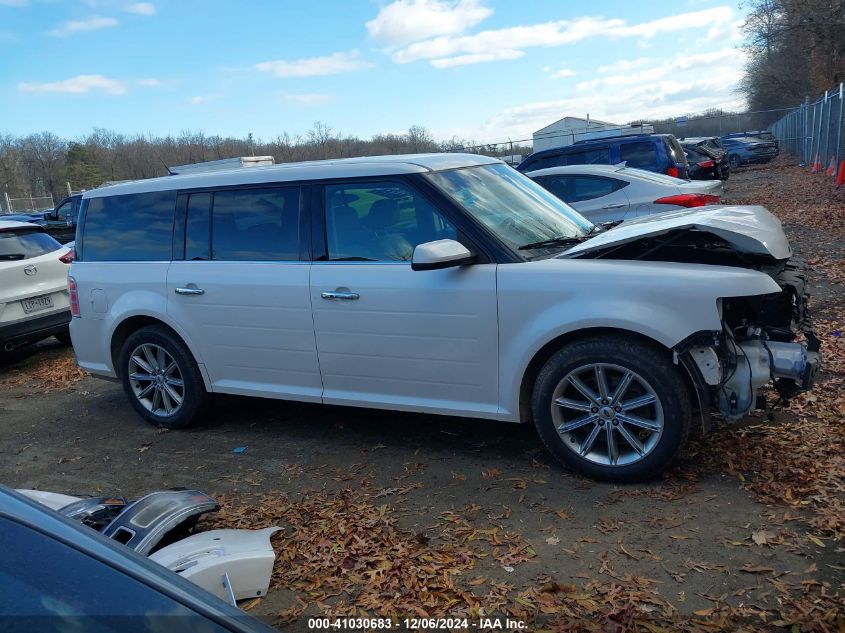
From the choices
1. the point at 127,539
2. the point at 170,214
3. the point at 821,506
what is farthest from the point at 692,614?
the point at 170,214

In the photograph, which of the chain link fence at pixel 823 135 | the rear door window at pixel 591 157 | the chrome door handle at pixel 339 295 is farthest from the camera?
the chain link fence at pixel 823 135

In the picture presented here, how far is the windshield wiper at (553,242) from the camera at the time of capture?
4322mm

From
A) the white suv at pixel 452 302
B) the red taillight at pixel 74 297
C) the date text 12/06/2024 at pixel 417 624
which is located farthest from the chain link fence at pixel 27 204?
the date text 12/06/2024 at pixel 417 624

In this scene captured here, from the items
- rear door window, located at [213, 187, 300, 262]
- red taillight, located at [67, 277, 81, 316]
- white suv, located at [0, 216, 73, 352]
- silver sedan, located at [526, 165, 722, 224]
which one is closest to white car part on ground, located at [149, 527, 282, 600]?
rear door window, located at [213, 187, 300, 262]

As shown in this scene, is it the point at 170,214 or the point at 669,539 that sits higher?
the point at 170,214

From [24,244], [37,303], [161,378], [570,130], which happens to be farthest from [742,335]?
[570,130]

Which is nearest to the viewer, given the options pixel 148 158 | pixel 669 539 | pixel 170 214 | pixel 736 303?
pixel 669 539

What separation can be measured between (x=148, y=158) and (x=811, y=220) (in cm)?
3985

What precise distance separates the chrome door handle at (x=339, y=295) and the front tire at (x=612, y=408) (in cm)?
128

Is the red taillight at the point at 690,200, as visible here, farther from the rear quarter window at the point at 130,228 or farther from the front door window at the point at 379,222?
the rear quarter window at the point at 130,228

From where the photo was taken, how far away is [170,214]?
5.45 metres

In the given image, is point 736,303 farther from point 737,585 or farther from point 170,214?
point 170,214

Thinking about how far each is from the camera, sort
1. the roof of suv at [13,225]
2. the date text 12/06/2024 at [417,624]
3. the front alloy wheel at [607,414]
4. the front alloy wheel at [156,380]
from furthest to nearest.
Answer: the roof of suv at [13,225], the front alloy wheel at [156,380], the front alloy wheel at [607,414], the date text 12/06/2024 at [417,624]

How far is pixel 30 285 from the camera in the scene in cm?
826
